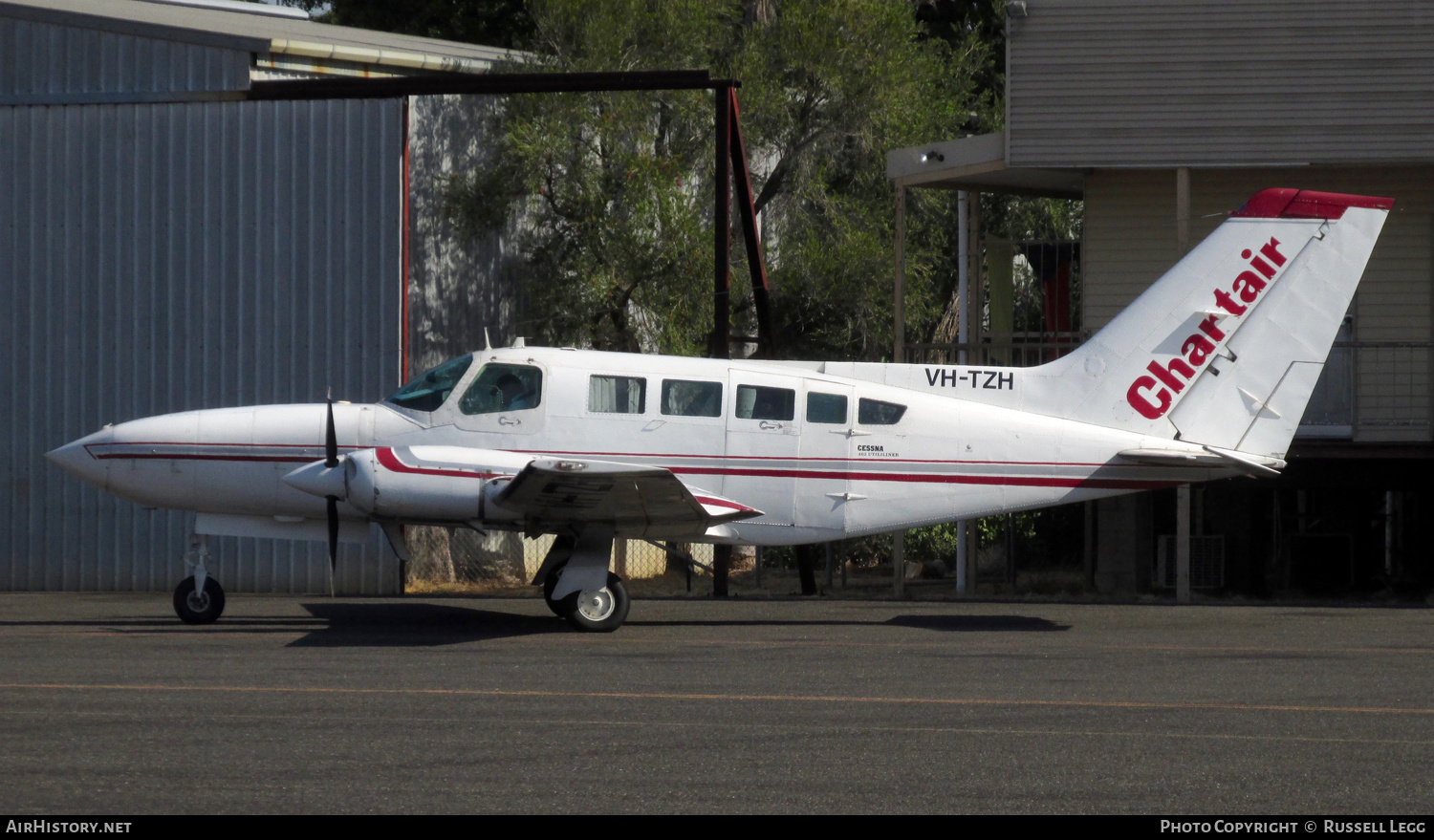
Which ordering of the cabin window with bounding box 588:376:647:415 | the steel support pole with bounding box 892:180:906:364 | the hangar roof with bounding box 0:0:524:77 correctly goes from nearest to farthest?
1. the cabin window with bounding box 588:376:647:415
2. the steel support pole with bounding box 892:180:906:364
3. the hangar roof with bounding box 0:0:524:77

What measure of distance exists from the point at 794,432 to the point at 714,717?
5.39 m

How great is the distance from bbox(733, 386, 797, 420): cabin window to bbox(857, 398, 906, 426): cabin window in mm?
638

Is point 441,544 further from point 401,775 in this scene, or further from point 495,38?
point 495,38

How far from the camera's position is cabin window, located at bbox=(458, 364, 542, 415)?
1344cm

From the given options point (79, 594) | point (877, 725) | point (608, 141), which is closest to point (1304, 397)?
point (877, 725)

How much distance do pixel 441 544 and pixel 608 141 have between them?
606 cm

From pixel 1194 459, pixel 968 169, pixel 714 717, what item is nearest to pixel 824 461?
pixel 1194 459

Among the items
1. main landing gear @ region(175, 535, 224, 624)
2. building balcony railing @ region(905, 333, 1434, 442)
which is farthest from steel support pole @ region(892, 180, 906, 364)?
main landing gear @ region(175, 535, 224, 624)

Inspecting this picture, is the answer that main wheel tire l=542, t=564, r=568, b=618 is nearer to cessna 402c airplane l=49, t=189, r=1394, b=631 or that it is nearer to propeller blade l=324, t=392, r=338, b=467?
cessna 402c airplane l=49, t=189, r=1394, b=631

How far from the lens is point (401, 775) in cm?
680

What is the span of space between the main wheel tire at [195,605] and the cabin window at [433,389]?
2546 millimetres

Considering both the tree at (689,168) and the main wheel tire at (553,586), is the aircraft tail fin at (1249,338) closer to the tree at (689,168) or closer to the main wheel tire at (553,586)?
the main wheel tire at (553,586)

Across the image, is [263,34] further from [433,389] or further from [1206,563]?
[1206,563]

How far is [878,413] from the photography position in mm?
13797
